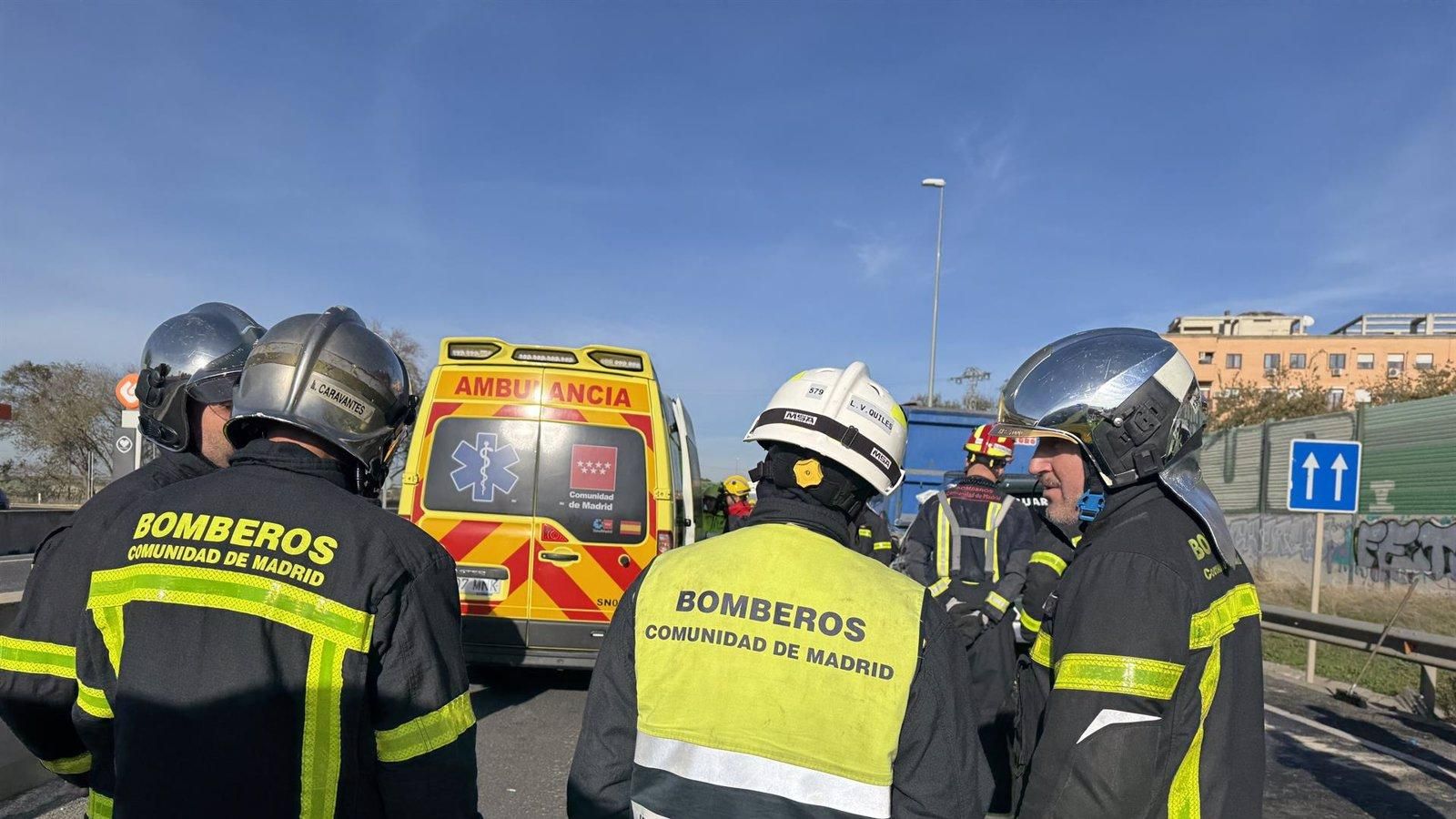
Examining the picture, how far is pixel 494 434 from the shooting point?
7008 mm

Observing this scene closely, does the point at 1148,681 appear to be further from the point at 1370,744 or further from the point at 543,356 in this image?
the point at 1370,744

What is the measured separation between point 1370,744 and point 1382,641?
1.47 meters

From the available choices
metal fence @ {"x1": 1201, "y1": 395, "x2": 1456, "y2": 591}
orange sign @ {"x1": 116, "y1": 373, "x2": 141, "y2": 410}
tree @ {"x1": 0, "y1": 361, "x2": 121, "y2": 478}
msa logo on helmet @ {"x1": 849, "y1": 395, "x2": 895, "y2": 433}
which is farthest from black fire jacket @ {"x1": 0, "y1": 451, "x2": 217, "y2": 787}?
tree @ {"x1": 0, "y1": 361, "x2": 121, "y2": 478}

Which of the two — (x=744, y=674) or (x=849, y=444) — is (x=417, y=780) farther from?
(x=849, y=444)

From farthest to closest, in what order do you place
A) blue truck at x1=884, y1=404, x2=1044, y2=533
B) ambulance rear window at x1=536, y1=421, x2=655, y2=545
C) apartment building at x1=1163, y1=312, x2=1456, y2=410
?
apartment building at x1=1163, y1=312, x2=1456, y2=410, blue truck at x1=884, y1=404, x2=1044, y2=533, ambulance rear window at x1=536, y1=421, x2=655, y2=545

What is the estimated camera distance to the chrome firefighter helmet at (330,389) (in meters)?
2.04

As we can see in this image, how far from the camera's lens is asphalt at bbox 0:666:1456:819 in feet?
16.4

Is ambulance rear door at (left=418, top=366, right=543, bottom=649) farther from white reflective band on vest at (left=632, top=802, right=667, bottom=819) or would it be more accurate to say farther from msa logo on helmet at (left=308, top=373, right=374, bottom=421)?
white reflective band on vest at (left=632, top=802, right=667, bottom=819)

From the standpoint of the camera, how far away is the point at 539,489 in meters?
6.95

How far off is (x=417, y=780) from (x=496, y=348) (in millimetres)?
5624

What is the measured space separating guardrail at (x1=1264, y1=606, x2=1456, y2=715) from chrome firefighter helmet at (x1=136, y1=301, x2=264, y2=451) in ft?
28.0

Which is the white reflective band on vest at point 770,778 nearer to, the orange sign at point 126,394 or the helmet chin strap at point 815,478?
the helmet chin strap at point 815,478

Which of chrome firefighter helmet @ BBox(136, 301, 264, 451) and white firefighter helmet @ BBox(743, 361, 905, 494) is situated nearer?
white firefighter helmet @ BBox(743, 361, 905, 494)

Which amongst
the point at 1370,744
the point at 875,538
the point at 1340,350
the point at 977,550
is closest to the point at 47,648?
the point at 977,550
